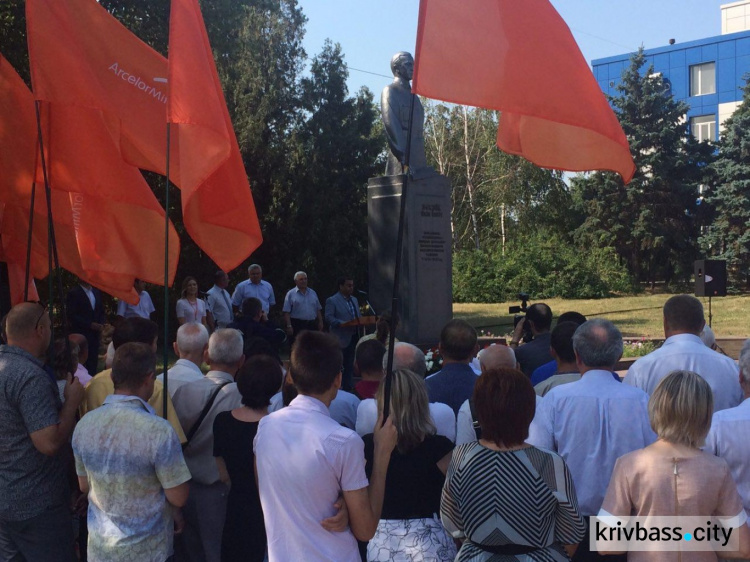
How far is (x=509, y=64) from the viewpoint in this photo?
12.5 feet

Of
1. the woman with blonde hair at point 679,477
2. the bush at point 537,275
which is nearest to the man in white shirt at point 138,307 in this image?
the woman with blonde hair at point 679,477

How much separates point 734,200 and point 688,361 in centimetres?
3067

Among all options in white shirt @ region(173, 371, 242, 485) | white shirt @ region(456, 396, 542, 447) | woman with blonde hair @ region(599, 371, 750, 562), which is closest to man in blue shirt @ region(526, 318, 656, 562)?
white shirt @ region(456, 396, 542, 447)

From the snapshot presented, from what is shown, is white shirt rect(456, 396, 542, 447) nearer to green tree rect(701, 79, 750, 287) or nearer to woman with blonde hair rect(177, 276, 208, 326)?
woman with blonde hair rect(177, 276, 208, 326)

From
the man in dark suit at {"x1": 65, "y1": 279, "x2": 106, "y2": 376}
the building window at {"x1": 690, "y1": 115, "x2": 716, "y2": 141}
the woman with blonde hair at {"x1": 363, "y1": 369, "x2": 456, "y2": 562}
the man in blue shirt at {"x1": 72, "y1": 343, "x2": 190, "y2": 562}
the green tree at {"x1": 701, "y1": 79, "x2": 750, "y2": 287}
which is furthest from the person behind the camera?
the building window at {"x1": 690, "y1": 115, "x2": 716, "y2": 141}

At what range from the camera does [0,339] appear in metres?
5.14

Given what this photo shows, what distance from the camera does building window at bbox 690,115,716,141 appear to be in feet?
148

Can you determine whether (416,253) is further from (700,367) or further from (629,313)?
(629,313)

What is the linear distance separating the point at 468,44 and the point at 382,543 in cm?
221

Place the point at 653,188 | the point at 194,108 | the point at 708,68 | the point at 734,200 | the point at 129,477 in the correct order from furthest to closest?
the point at 708,68, the point at 653,188, the point at 734,200, the point at 194,108, the point at 129,477

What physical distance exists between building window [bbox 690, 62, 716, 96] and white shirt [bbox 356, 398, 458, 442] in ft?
Answer: 152

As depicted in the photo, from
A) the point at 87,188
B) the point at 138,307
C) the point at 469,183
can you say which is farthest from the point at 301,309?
the point at 469,183

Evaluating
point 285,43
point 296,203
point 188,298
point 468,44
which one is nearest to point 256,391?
point 468,44

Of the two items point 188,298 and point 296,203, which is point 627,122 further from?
point 188,298
